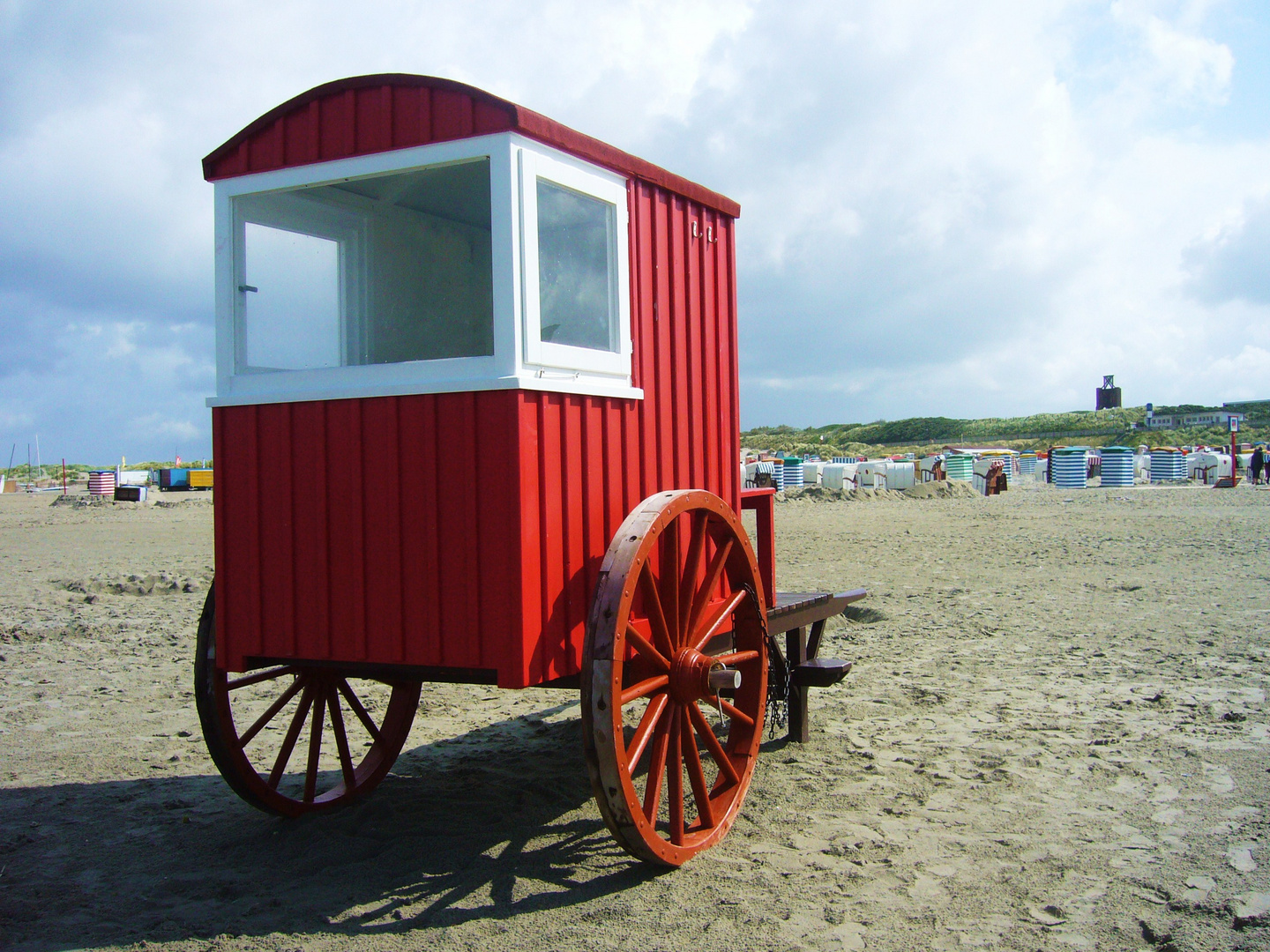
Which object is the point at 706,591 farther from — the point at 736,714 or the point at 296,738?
the point at 296,738

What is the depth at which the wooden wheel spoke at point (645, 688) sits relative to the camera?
12.3ft

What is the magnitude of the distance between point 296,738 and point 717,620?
255 cm

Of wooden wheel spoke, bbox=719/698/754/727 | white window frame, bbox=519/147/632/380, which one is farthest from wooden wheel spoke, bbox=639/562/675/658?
white window frame, bbox=519/147/632/380

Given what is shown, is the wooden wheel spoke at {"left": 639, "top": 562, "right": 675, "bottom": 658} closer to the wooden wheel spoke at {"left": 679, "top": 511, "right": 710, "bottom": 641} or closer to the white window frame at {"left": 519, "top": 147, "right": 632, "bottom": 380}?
the wooden wheel spoke at {"left": 679, "top": 511, "right": 710, "bottom": 641}

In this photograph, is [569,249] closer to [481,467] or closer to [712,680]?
[481,467]

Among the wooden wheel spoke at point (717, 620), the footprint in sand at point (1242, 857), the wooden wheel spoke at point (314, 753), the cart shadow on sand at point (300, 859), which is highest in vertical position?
the wooden wheel spoke at point (717, 620)

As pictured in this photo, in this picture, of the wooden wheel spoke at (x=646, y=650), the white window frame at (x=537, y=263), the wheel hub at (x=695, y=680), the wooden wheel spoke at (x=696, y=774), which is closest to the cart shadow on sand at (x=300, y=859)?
the wooden wheel spoke at (x=696, y=774)

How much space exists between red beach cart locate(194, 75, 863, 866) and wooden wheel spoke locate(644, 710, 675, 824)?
0.01 m

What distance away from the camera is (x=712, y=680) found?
13.8 ft

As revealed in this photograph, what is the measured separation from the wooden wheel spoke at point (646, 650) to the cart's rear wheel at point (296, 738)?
1.45 m

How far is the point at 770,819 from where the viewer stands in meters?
4.83

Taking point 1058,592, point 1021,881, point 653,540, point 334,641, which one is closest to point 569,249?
point 653,540

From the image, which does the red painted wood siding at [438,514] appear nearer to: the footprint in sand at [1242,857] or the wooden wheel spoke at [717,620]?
the wooden wheel spoke at [717,620]

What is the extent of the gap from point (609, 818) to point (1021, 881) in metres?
1.80
